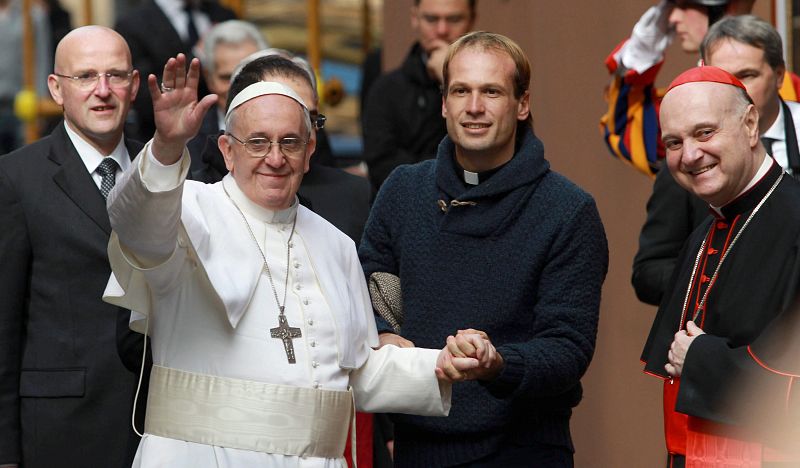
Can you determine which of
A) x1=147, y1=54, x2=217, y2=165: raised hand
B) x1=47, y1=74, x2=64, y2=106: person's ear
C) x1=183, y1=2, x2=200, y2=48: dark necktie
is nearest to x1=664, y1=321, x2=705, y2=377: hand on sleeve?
x1=147, y1=54, x2=217, y2=165: raised hand

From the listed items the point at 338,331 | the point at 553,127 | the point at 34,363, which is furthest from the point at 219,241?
the point at 553,127

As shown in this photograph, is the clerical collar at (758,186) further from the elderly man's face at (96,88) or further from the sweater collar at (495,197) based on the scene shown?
the elderly man's face at (96,88)

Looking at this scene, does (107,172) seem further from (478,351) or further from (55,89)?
(478,351)

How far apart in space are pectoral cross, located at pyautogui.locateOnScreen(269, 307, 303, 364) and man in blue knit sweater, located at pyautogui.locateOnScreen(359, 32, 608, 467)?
0.49 metres

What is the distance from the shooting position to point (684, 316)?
4656 mm

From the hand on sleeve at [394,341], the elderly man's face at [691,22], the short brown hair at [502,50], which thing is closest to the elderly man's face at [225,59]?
the elderly man's face at [691,22]

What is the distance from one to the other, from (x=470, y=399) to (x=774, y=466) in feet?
3.03

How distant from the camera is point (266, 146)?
14.2 ft

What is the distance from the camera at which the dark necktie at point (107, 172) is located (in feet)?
17.9

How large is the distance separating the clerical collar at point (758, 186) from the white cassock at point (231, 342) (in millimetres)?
1136

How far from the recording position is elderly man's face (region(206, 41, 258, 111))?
6.57m

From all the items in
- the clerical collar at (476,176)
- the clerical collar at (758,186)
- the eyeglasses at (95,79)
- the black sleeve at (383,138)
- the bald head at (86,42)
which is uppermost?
the bald head at (86,42)

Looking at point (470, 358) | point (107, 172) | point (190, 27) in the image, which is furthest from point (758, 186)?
point (190, 27)

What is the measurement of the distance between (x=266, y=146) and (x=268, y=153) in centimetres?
2
